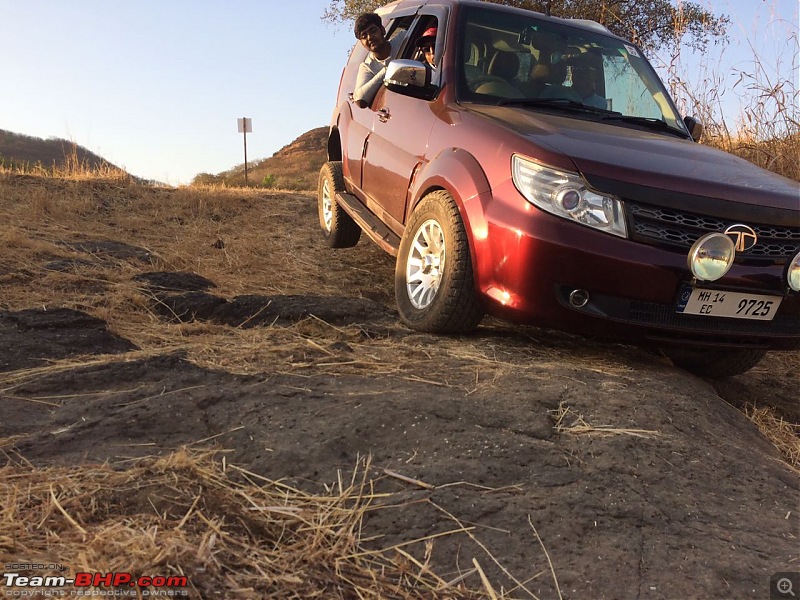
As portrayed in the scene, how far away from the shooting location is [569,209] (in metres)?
3.22

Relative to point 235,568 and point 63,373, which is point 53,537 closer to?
point 235,568

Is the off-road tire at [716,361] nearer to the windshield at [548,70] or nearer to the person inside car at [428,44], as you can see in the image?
the windshield at [548,70]

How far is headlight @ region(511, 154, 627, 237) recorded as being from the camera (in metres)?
3.20

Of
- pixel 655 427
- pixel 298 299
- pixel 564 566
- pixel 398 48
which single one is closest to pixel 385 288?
pixel 298 299

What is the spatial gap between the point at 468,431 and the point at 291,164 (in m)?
34.0

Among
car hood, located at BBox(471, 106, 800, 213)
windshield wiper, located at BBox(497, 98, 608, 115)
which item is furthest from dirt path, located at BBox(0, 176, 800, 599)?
windshield wiper, located at BBox(497, 98, 608, 115)

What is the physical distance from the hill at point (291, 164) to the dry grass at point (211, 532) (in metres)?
26.4

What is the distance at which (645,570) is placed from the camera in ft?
5.94

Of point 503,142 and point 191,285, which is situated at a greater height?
point 503,142

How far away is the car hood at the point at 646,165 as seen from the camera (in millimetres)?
3219

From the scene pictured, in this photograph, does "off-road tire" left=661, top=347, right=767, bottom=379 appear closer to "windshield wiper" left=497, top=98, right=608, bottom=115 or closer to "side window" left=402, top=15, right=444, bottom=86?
"windshield wiper" left=497, top=98, right=608, bottom=115

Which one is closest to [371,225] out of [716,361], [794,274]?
[716,361]

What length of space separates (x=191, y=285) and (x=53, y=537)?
11.4 feet

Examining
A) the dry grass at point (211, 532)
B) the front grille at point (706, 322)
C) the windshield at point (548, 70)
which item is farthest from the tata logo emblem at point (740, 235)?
the dry grass at point (211, 532)
